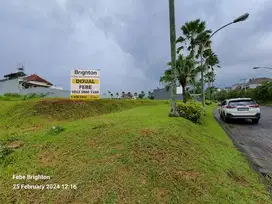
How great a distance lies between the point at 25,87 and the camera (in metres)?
33.4

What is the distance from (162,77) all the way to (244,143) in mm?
18612

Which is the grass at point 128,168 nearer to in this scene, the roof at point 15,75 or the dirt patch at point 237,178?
the dirt patch at point 237,178

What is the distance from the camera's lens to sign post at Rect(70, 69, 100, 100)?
10430mm

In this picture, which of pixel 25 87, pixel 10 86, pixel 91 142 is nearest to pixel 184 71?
pixel 91 142

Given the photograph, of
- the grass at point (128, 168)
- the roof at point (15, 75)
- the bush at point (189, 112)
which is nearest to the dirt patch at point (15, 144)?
the grass at point (128, 168)

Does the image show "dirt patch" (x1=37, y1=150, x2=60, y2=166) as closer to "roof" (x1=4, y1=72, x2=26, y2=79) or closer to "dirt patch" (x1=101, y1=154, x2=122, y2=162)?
"dirt patch" (x1=101, y1=154, x2=122, y2=162)

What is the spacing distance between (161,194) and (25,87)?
35099 millimetres

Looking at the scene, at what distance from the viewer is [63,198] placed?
3.33 m

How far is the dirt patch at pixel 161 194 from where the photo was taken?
3.34m

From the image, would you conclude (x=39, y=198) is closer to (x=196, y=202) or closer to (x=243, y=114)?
(x=196, y=202)

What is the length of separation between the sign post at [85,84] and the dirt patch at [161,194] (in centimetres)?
775

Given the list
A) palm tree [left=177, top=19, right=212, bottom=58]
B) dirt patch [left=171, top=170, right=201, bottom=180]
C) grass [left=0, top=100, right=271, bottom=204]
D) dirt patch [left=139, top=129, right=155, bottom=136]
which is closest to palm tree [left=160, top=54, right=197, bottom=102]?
palm tree [left=177, top=19, right=212, bottom=58]

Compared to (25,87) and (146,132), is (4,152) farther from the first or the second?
(25,87)

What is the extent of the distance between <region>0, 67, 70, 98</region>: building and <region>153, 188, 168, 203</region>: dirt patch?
845 inches
